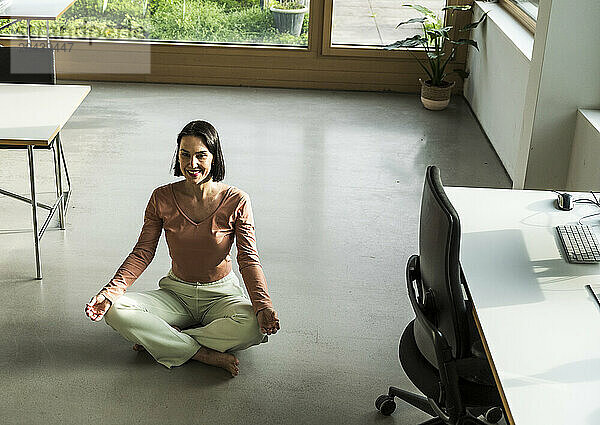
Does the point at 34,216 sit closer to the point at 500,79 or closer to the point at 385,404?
the point at 385,404

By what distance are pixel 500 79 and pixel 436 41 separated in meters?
0.84

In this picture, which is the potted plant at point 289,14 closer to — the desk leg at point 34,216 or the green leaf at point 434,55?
the green leaf at point 434,55

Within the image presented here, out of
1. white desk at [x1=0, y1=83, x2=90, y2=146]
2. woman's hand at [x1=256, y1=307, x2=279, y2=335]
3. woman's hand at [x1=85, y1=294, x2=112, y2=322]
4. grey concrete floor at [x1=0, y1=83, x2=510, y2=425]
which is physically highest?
white desk at [x1=0, y1=83, x2=90, y2=146]

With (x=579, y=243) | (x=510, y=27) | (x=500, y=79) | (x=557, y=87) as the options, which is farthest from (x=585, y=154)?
(x=510, y=27)

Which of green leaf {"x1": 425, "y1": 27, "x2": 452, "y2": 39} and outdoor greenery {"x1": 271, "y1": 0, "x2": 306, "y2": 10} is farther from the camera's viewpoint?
outdoor greenery {"x1": 271, "y1": 0, "x2": 306, "y2": 10}

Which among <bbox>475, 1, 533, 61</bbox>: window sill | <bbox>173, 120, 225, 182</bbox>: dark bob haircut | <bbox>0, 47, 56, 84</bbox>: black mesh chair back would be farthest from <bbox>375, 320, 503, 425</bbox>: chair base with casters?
<bbox>475, 1, 533, 61</bbox>: window sill

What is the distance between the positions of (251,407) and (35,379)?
0.80m

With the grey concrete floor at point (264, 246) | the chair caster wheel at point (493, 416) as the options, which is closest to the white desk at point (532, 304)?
the chair caster wheel at point (493, 416)

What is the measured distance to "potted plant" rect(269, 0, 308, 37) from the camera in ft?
21.6

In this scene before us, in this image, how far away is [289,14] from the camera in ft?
21.7

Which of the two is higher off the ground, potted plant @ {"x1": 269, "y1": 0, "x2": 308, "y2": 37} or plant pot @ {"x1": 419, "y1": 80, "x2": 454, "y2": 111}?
potted plant @ {"x1": 269, "y1": 0, "x2": 308, "y2": 37}

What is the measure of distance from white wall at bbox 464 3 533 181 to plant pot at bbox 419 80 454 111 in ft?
0.72

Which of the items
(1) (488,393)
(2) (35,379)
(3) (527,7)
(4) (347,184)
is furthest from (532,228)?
(3) (527,7)

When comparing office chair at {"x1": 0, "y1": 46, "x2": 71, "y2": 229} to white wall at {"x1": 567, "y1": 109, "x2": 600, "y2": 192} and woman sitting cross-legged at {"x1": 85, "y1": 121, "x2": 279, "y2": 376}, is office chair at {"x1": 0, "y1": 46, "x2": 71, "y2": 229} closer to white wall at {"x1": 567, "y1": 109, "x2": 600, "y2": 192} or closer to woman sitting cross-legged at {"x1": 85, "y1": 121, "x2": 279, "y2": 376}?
woman sitting cross-legged at {"x1": 85, "y1": 121, "x2": 279, "y2": 376}
